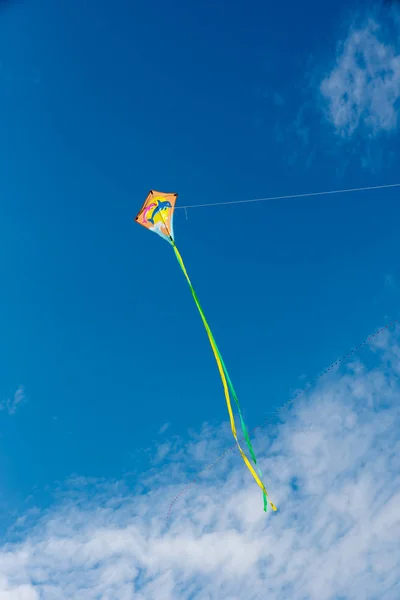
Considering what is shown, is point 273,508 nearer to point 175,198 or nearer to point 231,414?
point 231,414

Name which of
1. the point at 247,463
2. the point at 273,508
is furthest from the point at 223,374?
the point at 273,508

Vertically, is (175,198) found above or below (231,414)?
above

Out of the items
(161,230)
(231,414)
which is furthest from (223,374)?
(161,230)

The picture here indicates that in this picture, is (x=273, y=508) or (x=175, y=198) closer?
(x=273, y=508)

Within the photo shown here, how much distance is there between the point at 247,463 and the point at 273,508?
1.19 meters

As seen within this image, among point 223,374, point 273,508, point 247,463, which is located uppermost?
point 223,374

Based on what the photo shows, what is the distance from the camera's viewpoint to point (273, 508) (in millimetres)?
7688

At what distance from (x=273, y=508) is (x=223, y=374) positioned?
293 cm

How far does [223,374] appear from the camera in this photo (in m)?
7.80

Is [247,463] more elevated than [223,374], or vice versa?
[223,374]

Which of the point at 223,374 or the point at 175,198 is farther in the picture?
the point at 175,198

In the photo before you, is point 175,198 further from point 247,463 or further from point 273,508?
point 273,508

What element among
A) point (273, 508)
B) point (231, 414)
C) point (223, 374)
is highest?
point (223, 374)

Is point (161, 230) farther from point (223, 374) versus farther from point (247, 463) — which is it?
point (247, 463)
